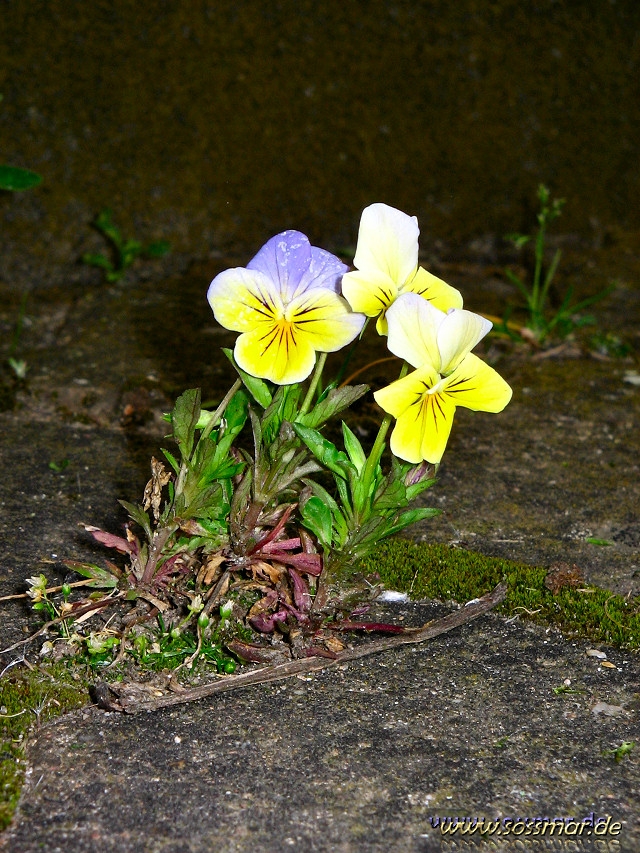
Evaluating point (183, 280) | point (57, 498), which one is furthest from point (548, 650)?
point (183, 280)

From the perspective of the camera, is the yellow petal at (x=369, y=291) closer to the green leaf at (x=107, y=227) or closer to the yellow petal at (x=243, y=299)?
the yellow petal at (x=243, y=299)

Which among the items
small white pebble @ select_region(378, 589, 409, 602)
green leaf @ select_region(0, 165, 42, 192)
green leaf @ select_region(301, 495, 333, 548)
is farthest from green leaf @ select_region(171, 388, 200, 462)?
green leaf @ select_region(0, 165, 42, 192)

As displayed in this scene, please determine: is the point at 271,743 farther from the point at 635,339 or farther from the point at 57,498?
the point at 635,339

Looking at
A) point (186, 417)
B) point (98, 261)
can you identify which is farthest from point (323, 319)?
point (98, 261)

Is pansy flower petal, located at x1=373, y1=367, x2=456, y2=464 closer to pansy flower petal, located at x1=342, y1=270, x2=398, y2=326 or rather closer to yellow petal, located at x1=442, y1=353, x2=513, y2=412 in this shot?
yellow petal, located at x1=442, y1=353, x2=513, y2=412

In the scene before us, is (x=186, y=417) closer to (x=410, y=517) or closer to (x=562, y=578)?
(x=410, y=517)
